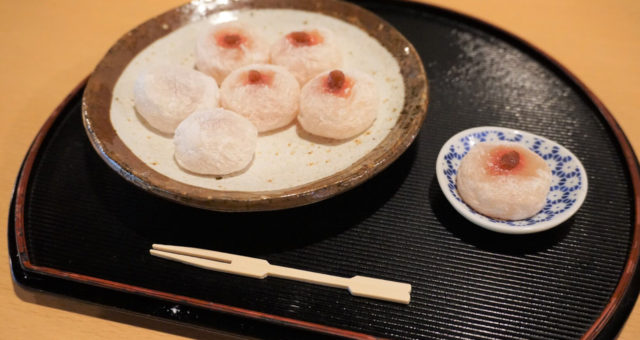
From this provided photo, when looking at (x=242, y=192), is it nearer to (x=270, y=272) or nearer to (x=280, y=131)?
(x=270, y=272)

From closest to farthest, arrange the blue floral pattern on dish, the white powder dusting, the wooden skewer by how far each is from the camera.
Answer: the wooden skewer, the blue floral pattern on dish, the white powder dusting

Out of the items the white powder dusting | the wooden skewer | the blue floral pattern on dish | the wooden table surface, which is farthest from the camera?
the wooden table surface

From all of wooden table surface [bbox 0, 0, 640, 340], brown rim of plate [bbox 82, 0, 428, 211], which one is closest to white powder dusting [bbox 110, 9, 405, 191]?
brown rim of plate [bbox 82, 0, 428, 211]

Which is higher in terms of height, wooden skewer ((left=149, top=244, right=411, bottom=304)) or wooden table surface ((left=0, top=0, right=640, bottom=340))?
wooden table surface ((left=0, top=0, right=640, bottom=340))

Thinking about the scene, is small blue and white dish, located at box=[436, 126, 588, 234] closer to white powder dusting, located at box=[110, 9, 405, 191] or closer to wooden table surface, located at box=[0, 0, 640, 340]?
white powder dusting, located at box=[110, 9, 405, 191]

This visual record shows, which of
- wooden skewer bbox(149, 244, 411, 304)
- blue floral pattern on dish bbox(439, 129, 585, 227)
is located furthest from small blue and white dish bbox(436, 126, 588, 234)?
wooden skewer bbox(149, 244, 411, 304)

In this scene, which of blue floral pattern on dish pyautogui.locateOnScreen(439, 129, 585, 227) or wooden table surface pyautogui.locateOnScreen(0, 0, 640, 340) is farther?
wooden table surface pyautogui.locateOnScreen(0, 0, 640, 340)

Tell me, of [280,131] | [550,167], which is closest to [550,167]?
[550,167]
